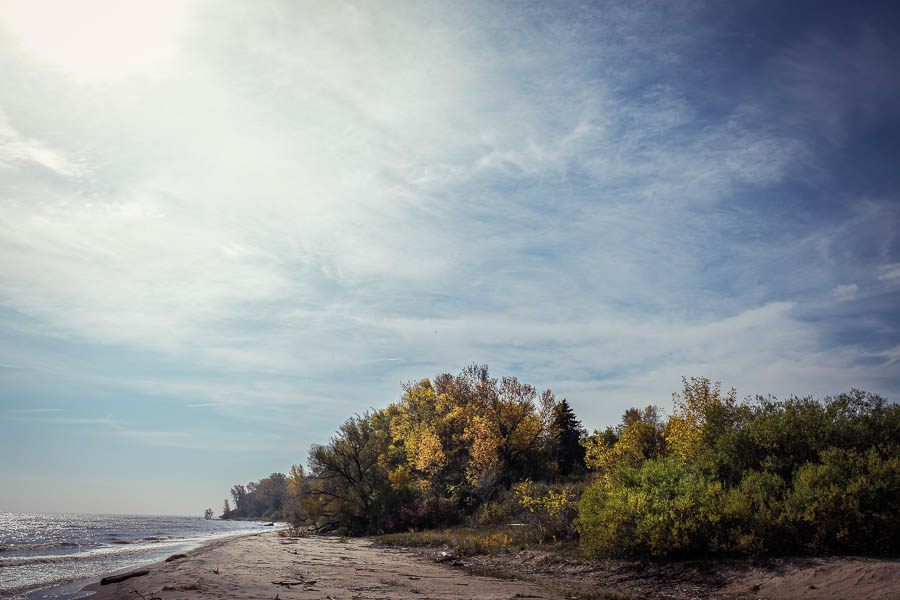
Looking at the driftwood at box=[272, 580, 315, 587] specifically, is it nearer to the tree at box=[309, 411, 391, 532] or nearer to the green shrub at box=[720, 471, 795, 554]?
the green shrub at box=[720, 471, 795, 554]

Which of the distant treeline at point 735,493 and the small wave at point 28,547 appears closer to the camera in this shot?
the distant treeline at point 735,493

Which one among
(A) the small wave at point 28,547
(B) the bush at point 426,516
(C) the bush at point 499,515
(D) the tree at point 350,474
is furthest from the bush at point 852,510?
(A) the small wave at point 28,547

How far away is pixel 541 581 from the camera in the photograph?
572 inches

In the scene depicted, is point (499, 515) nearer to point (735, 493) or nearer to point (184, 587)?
point (735, 493)

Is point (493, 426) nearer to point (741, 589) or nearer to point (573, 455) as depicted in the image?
point (573, 455)

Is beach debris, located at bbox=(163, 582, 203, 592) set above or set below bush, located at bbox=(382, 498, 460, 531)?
above

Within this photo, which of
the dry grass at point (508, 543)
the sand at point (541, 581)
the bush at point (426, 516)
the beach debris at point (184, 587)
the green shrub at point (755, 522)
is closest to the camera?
the sand at point (541, 581)

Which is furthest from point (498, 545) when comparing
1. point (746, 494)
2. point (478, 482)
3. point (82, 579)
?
point (478, 482)

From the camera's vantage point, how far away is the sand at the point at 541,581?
10.9 metres

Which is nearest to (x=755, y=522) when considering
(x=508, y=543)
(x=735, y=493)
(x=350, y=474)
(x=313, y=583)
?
(x=735, y=493)

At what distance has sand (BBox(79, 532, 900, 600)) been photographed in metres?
10.9

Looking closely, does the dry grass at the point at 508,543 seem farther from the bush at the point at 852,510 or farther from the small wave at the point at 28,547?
the small wave at the point at 28,547

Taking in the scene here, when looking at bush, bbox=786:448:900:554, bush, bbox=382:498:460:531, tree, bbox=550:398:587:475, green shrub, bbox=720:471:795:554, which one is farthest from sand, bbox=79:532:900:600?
tree, bbox=550:398:587:475

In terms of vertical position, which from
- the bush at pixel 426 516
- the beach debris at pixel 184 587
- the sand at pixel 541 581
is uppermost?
the beach debris at pixel 184 587
